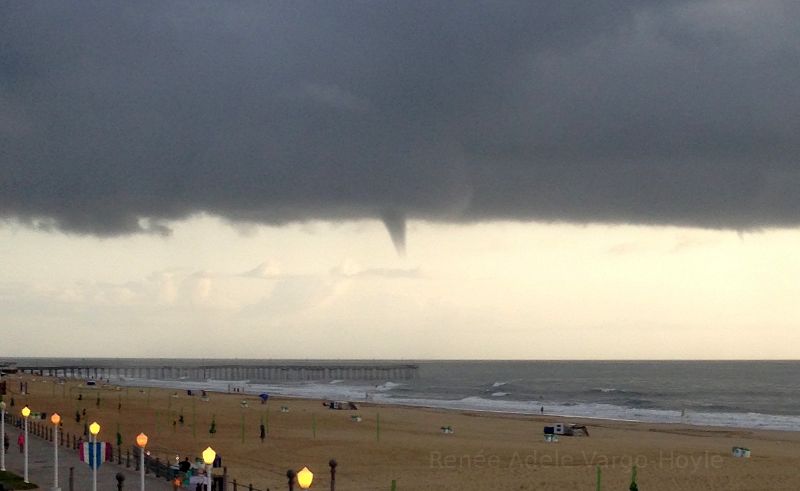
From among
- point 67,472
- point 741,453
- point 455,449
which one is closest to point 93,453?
point 67,472

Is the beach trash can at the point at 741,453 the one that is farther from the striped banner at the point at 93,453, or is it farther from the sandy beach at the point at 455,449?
the striped banner at the point at 93,453

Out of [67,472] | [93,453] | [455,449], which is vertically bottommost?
[455,449]

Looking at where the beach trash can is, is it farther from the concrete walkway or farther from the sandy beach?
the concrete walkway

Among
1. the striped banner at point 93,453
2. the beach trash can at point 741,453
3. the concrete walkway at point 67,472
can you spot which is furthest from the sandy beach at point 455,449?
the striped banner at point 93,453

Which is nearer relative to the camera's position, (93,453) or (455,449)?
(93,453)

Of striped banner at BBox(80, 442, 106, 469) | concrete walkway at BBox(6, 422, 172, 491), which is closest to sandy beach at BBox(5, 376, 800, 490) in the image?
concrete walkway at BBox(6, 422, 172, 491)

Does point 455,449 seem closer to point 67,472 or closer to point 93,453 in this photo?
point 67,472

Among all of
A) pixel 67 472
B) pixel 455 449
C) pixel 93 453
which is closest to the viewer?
pixel 93 453
